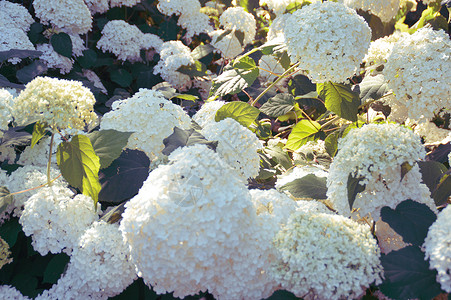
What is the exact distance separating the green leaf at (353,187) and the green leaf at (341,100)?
61 cm

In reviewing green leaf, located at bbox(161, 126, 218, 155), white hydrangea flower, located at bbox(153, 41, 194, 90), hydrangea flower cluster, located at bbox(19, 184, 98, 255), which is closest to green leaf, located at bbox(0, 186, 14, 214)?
hydrangea flower cluster, located at bbox(19, 184, 98, 255)

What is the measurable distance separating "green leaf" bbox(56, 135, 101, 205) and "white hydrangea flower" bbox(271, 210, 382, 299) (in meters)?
0.70

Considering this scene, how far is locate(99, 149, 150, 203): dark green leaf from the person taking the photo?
149cm

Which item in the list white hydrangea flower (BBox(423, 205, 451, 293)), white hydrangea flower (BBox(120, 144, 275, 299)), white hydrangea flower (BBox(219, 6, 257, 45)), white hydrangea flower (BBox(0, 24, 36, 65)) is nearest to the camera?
white hydrangea flower (BBox(423, 205, 451, 293))

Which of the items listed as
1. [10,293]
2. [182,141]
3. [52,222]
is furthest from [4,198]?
[182,141]

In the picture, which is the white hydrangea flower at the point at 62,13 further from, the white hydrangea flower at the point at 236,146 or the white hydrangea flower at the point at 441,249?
the white hydrangea flower at the point at 441,249

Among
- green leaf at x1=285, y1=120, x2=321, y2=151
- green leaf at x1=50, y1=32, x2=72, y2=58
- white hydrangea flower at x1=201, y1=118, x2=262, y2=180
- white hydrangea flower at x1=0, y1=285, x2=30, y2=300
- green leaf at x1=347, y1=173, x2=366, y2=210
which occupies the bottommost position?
green leaf at x1=285, y1=120, x2=321, y2=151

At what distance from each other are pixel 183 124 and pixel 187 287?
2.52ft

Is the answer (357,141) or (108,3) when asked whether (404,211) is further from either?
(108,3)

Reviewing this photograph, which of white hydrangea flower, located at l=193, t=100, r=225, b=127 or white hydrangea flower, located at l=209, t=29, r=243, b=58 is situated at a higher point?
white hydrangea flower, located at l=193, t=100, r=225, b=127

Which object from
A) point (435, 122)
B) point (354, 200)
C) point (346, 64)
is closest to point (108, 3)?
point (346, 64)

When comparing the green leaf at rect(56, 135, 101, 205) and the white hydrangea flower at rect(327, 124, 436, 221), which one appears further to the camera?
the green leaf at rect(56, 135, 101, 205)

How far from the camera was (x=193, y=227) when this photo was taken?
1.05 meters

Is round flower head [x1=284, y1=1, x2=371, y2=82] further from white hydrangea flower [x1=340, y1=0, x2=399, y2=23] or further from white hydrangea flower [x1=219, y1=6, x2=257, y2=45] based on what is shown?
white hydrangea flower [x1=219, y1=6, x2=257, y2=45]
